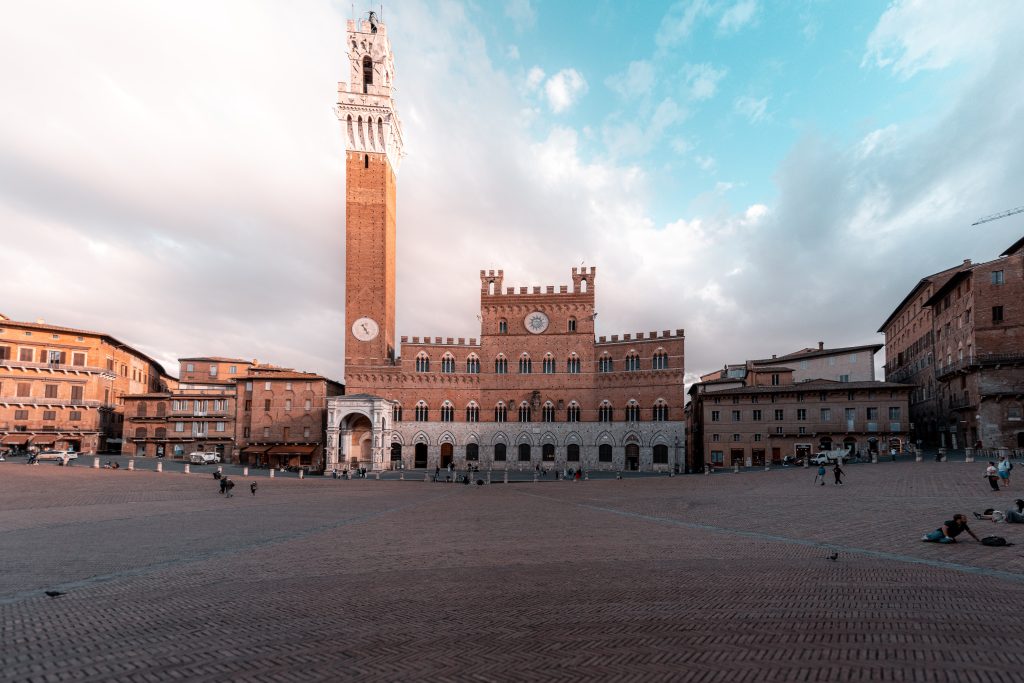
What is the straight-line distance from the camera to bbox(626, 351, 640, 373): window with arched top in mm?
55594

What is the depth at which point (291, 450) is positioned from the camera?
2094 inches

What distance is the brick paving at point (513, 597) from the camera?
7.08 meters

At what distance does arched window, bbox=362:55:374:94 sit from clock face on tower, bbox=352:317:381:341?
25.0 meters

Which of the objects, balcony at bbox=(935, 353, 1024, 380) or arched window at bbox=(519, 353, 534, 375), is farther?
arched window at bbox=(519, 353, 534, 375)

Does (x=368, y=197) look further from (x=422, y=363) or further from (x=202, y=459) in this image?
(x=202, y=459)

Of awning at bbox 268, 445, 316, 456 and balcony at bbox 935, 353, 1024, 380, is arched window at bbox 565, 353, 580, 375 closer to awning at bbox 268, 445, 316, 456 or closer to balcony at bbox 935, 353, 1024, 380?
awning at bbox 268, 445, 316, 456

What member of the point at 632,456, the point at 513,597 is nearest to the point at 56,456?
the point at 632,456

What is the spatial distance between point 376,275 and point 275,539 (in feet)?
144

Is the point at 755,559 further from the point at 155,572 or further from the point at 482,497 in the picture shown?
the point at 482,497

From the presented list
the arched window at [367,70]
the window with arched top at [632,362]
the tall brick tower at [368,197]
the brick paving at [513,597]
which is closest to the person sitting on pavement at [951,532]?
the brick paving at [513,597]

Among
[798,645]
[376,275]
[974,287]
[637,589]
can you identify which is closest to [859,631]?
[798,645]

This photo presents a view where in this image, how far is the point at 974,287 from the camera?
1667 inches

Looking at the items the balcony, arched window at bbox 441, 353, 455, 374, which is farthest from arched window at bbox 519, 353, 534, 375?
the balcony

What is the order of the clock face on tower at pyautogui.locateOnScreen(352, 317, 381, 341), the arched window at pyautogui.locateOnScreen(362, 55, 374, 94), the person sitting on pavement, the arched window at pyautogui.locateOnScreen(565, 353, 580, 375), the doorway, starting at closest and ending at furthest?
the person sitting on pavement, the doorway, the arched window at pyautogui.locateOnScreen(565, 353, 580, 375), the clock face on tower at pyautogui.locateOnScreen(352, 317, 381, 341), the arched window at pyautogui.locateOnScreen(362, 55, 374, 94)
